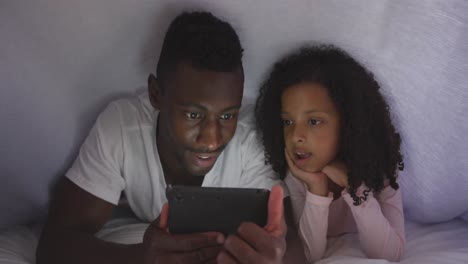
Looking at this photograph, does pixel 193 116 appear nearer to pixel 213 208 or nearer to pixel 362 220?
pixel 213 208

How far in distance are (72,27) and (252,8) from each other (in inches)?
13.2

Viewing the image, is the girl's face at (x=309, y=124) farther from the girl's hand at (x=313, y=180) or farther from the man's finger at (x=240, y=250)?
the man's finger at (x=240, y=250)

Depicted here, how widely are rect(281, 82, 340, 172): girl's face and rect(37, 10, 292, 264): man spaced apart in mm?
90

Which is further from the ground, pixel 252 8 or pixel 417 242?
pixel 252 8

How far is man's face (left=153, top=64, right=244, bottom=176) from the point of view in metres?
0.76

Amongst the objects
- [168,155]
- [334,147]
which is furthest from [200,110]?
[334,147]

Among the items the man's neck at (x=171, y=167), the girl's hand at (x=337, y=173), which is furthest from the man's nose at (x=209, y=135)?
the girl's hand at (x=337, y=173)

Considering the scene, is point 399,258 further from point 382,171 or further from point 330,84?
point 330,84

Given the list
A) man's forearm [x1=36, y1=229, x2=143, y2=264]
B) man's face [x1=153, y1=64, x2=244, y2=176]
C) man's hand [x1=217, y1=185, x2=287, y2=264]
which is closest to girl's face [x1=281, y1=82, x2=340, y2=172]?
man's face [x1=153, y1=64, x2=244, y2=176]

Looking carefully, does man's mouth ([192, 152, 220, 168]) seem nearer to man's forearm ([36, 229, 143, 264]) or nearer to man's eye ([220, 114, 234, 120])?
man's eye ([220, 114, 234, 120])

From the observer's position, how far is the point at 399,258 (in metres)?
0.84

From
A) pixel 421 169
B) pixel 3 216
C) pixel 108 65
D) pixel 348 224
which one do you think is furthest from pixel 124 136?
pixel 421 169

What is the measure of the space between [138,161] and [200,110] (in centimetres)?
19

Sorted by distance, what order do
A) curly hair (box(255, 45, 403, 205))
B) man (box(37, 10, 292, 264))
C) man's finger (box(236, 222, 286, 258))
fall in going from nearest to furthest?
man's finger (box(236, 222, 286, 258)) → man (box(37, 10, 292, 264)) → curly hair (box(255, 45, 403, 205))
